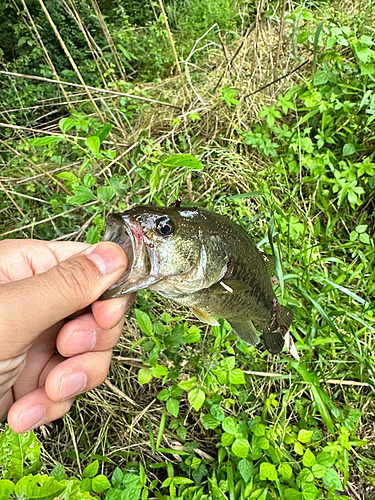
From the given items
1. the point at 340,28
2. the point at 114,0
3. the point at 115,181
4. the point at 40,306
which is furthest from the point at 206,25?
the point at 40,306

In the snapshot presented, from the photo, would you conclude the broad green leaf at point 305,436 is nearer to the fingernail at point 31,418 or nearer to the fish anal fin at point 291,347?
the fish anal fin at point 291,347

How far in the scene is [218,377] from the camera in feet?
6.46

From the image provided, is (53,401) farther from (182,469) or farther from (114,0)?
(114,0)

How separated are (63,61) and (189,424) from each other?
4.95m

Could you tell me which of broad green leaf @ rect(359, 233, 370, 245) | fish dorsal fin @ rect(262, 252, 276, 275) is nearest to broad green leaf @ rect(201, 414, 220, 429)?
fish dorsal fin @ rect(262, 252, 276, 275)

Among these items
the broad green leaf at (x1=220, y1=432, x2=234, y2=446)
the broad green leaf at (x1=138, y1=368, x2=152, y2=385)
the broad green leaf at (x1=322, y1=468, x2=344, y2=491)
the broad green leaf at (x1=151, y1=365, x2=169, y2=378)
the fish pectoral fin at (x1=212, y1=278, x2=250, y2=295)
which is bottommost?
the broad green leaf at (x1=322, y1=468, x2=344, y2=491)

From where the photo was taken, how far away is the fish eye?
138 cm

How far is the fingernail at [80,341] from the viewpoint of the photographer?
60.7 inches

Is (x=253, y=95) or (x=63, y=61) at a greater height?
(x=63, y=61)

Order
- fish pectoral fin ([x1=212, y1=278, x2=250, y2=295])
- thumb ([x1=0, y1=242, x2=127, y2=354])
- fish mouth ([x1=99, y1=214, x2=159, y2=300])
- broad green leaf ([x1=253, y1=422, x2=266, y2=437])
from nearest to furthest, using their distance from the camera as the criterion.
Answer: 1. thumb ([x1=0, y1=242, x2=127, y2=354])
2. fish mouth ([x1=99, y1=214, x2=159, y2=300])
3. fish pectoral fin ([x1=212, y1=278, x2=250, y2=295])
4. broad green leaf ([x1=253, y1=422, x2=266, y2=437])

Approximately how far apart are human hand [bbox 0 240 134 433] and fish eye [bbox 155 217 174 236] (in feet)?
0.54

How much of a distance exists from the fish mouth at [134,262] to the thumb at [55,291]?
0.03 metres

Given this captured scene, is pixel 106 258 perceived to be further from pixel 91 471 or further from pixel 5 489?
pixel 91 471

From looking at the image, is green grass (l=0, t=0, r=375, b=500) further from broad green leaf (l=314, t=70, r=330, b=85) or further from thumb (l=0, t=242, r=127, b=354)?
thumb (l=0, t=242, r=127, b=354)
